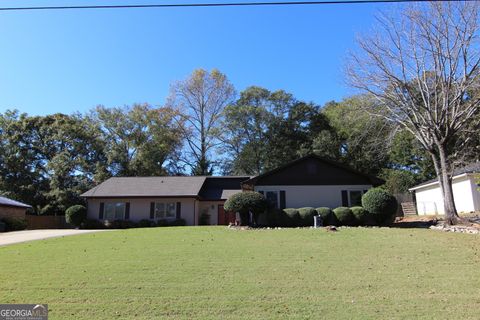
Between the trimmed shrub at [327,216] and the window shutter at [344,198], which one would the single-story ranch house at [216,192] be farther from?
the trimmed shrub at [327,216]

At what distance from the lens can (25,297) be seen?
21.1ft

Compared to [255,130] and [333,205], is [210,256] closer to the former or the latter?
[333,205]

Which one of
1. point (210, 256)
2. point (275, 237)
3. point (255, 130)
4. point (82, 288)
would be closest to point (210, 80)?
point (255, 130)

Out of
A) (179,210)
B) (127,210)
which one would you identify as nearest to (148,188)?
(127,210)

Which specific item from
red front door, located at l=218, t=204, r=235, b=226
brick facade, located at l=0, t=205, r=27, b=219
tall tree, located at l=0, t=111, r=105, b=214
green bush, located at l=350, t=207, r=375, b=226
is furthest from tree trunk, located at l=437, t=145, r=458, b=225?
tall tree, located at l=0, t=111, r=105, b=214

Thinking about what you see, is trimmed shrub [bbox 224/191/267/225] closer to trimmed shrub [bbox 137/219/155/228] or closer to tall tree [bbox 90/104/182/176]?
trimmed shrub [bbox 137/219/155/228]

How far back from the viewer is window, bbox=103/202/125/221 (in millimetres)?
28328

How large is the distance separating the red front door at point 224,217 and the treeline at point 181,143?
11.6 m

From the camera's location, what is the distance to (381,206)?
64.0 ft

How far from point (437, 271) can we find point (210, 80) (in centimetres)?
3882

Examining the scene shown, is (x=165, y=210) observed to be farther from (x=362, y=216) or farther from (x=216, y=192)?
(x=362, y=216)

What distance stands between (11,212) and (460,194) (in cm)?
3413

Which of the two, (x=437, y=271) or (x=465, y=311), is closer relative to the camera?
(x=465, y=311)

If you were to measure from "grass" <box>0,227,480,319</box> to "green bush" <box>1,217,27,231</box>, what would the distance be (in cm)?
1759
